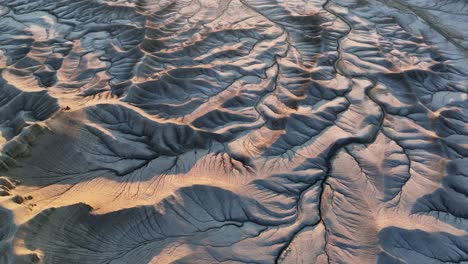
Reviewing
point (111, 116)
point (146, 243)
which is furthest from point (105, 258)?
point (111, 116)

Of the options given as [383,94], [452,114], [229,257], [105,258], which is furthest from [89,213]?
[452,114]

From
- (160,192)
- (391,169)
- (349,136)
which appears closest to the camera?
(160,192)

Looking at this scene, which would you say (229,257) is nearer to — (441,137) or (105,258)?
(105,258)

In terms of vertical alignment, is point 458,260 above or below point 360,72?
below

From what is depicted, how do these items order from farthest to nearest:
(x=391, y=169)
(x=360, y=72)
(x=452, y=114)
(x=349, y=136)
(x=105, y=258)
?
(x=360, y=72)
(x=452, y=114)
(x=349, y=136)
(x=391, y=169)
(x=105, y=258)

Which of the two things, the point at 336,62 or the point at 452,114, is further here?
the point at 336,62

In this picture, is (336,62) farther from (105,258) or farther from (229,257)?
(105,258)
